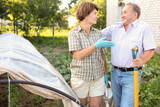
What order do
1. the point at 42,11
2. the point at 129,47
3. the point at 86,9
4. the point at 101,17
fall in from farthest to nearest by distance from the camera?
1. the point at 101,17
2. the point at 42,11
3. the point at 129,47
4. the point at 86,9

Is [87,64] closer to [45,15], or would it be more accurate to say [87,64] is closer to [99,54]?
[99,54]

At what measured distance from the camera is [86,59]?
2217mm

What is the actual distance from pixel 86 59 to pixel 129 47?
0.56 meters

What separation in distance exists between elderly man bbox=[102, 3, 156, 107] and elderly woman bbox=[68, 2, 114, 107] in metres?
0.23

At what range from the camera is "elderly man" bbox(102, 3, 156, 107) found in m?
2.18

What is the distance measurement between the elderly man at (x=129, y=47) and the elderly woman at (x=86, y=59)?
0.77 ft

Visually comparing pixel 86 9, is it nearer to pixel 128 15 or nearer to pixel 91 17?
pixel 91 17

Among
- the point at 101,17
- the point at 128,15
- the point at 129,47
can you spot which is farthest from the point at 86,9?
the point at 101,17

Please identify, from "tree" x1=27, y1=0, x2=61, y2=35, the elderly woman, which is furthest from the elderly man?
"tree" x1=27, y1=0, x2=61, y2=35

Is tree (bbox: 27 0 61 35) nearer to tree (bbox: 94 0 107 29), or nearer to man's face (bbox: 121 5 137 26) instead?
tree (bbox: 94 0 107 29)

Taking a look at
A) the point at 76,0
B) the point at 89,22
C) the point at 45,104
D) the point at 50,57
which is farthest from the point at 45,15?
the point at 76,0

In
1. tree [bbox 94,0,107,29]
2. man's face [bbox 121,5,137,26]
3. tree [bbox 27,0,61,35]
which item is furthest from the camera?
tree [bbox 94,0,107,29]

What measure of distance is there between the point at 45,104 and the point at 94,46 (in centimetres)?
205

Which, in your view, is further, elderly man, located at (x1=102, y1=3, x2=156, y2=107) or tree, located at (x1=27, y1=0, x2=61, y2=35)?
tree, located at (x1=27, y1=0, x2=61, y2=35)
